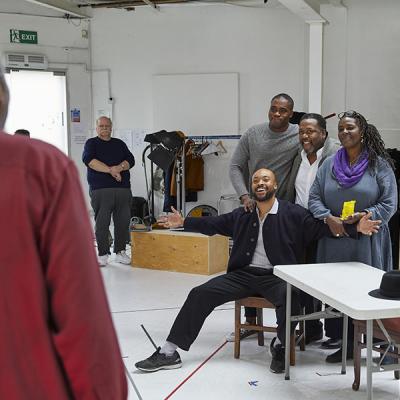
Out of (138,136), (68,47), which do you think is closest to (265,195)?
(138,136)

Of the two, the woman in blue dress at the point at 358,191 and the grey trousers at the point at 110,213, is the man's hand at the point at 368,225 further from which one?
the grey trousers at the point at 110,213

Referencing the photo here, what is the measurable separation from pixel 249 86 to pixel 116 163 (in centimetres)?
265

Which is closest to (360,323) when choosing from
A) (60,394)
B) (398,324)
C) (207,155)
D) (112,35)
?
(398,324)

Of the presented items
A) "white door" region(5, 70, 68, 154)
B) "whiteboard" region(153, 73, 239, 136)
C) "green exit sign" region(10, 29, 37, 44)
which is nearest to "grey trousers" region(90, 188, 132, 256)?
"whiteboard" region(153, 73, 239, 136)

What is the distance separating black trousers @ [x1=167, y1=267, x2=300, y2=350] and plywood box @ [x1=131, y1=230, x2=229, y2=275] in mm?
2219

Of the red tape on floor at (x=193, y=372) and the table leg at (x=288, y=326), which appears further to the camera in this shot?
the table leg at (x=288, y=326)

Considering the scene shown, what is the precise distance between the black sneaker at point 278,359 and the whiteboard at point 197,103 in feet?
16.2

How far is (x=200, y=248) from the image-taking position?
243 inches

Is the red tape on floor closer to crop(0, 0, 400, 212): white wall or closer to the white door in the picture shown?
crop(0, 0, 400, 212): white wall

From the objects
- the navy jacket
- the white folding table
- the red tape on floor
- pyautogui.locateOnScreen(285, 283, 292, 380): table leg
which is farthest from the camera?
the navy jacket

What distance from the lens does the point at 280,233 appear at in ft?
12.6

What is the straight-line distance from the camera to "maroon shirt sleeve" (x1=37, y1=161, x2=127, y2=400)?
94 centimetres

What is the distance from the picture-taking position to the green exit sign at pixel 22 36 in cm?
834

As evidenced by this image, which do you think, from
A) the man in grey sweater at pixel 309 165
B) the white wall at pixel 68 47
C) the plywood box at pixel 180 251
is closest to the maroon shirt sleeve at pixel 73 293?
the man in grey sweater at pixel 309 165
